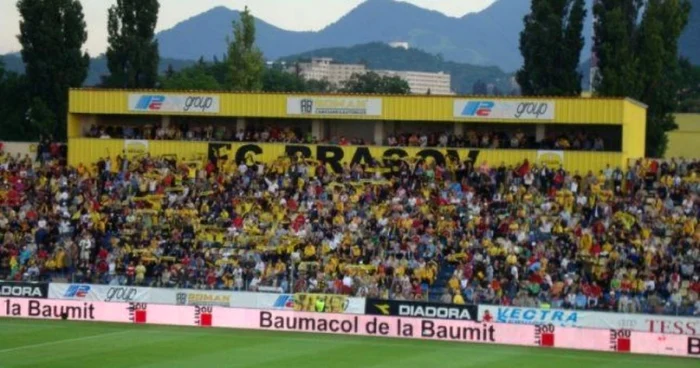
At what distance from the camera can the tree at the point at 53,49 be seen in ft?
243

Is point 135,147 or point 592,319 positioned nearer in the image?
point 592,319

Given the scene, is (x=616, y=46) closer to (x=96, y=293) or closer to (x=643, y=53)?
(x=643, y=53)

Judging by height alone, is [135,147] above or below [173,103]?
below

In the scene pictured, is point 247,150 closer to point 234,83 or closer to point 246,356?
point 246,356

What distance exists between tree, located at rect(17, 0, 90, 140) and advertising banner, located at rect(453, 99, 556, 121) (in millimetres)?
25804

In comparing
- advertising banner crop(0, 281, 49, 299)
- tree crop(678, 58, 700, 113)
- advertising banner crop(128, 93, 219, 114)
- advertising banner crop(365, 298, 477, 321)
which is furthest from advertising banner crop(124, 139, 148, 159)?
tree crop(678, 58, 700, 113)

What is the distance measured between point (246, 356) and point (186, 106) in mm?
24016

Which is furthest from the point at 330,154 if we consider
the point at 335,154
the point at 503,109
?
the point at 503,109

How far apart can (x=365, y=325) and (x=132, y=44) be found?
39104 mm

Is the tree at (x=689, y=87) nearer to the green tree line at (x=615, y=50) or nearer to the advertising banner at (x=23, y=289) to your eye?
the green tree line at (x=615, y=50)

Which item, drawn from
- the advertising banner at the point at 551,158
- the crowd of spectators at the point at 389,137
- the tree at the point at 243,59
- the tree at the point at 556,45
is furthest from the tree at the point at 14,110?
the advertising banner at the point at 551,158

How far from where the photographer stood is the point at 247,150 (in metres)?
60.1

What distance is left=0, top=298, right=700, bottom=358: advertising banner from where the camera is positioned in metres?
41.0

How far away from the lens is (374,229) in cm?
5194
